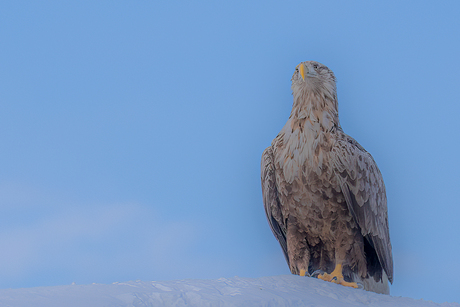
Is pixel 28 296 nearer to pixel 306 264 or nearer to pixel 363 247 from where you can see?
pixel 306 264

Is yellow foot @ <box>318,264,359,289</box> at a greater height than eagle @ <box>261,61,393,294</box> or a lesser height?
lesser

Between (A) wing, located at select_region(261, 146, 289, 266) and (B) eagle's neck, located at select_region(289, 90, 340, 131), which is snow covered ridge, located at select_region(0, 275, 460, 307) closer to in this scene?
(A) wing, located at select_region(261, 146, 289, 266)

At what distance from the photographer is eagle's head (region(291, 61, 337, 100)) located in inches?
204

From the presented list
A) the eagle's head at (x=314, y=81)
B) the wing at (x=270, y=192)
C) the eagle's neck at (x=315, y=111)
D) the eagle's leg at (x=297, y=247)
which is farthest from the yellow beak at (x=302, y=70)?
the eagle's leg at (x=297, y=247)

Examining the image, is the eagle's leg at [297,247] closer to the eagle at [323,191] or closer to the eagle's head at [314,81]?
the eagle at [323,191]

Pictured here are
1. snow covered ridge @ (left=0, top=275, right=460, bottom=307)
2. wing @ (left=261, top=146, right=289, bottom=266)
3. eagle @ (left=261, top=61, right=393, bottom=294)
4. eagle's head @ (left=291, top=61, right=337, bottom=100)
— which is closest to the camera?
snow covered ridge @ (left=0, top=275, right=460, bottom=307)

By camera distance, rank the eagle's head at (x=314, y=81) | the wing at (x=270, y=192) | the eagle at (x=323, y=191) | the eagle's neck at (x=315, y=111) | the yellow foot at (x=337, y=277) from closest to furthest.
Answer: the yellow foot at (x=337, y=277) → the eagle at (x=323, y=191) → the eagle's neck at (x=315, y=111) → the eagle's head at (x=314, y=81) → the wing at (x=270, y=192)

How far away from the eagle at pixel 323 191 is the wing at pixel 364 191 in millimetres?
11

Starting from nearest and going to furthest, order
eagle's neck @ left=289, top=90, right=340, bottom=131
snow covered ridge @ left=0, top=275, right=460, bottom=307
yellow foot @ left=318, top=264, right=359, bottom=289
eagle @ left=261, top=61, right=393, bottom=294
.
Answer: snow covered ridge @ left=0, top=275, right=460, bottom=307 → yellow foot @ left=318, top=264, right=359, bottom=289 → eagle @ left=261, top=61, right=393, bottom=294 → eagle's neck @ left=289, top=90, right=340, bottom=131

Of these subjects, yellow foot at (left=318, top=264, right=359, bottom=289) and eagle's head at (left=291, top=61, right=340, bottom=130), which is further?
eagle's head at (left=291, top=61, right=340, bottom=130)

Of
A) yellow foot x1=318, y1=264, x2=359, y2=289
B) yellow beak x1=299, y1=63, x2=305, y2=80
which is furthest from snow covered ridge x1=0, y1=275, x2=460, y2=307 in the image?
yellow beak x1=299, y1=63, x2=305, y2=80

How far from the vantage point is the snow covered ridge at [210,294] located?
3.27m

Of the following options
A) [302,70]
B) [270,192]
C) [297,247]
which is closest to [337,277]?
Answer: [297,247]

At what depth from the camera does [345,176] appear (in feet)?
16.3
